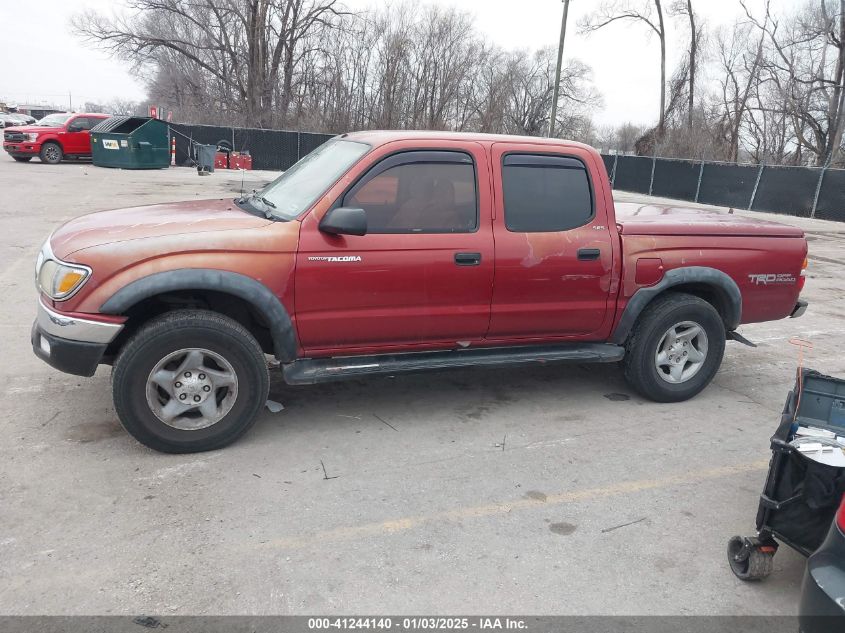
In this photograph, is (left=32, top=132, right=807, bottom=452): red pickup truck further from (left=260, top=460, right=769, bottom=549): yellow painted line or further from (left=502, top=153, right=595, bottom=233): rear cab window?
(left=260, top=460, right=769, bottom=549): yellow painted line

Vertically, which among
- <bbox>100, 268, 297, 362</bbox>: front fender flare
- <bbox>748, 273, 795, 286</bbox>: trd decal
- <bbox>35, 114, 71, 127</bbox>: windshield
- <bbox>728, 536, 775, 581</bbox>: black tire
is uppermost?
<bbox>35, 114, 71, 127</bbox>: windshield

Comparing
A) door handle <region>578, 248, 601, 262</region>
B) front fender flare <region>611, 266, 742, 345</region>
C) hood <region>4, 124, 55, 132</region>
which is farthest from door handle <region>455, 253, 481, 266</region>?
hood <region>4, 124, 55, 132</region>

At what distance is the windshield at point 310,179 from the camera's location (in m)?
4.14

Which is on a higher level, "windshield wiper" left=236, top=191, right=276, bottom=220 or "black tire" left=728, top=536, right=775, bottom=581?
"windshield wiper" left=236, top=191, right=276, bottom=220

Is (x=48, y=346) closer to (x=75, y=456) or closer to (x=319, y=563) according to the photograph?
(x=75, y=456)

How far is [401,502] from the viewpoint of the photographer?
351 centimetres

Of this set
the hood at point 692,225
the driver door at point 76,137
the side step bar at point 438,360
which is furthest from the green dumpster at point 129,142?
the side step bar at point 438,360

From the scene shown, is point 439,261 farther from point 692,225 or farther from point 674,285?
point 692,225

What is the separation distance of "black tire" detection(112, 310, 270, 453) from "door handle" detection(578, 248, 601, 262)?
224 centimetres

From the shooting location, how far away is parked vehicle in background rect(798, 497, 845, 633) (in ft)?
6.63

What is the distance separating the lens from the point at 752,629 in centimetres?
273

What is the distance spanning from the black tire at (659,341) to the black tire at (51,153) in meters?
24.5

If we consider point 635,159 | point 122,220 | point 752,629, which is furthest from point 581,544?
point 635,159

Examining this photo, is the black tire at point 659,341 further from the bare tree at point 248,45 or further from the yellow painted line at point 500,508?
the bare tree at point 248,45
